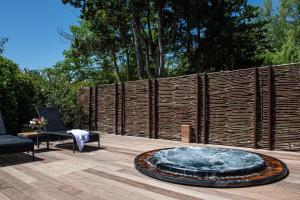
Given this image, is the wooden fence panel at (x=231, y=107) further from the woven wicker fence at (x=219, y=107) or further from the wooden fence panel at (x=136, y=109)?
the wooden fence panel at (x=136, y=109)

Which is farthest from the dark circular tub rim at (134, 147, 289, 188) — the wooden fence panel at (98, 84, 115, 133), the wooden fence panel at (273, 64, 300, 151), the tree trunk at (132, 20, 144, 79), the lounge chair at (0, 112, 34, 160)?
the tree trunk at (132, 20, 144, 79)

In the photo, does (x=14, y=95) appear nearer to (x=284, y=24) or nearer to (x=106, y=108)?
(x=106, y=108)

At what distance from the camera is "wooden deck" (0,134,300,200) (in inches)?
178

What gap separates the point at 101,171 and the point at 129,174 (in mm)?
593

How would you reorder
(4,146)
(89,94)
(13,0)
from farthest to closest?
(13,0) < (89,94) < (4,146)

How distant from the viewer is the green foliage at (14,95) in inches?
422

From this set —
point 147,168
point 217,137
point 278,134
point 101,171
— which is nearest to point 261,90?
point 278,134

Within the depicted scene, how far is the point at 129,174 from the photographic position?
5680 mm

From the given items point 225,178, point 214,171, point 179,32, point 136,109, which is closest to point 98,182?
point 214,171

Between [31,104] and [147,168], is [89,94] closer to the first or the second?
[31,104]

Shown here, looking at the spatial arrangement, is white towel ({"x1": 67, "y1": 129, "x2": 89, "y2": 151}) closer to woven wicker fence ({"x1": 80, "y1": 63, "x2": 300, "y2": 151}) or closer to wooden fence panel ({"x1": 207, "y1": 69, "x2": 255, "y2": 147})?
woven wicker fence ({"x1": 80, "y1": 63, "x2": 300, "y2": 151})

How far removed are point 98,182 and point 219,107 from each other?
4.84 meters

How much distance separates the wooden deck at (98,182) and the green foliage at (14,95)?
12.2 feet

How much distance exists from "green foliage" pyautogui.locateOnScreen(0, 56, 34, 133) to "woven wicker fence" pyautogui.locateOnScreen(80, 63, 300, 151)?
9.59 feet
